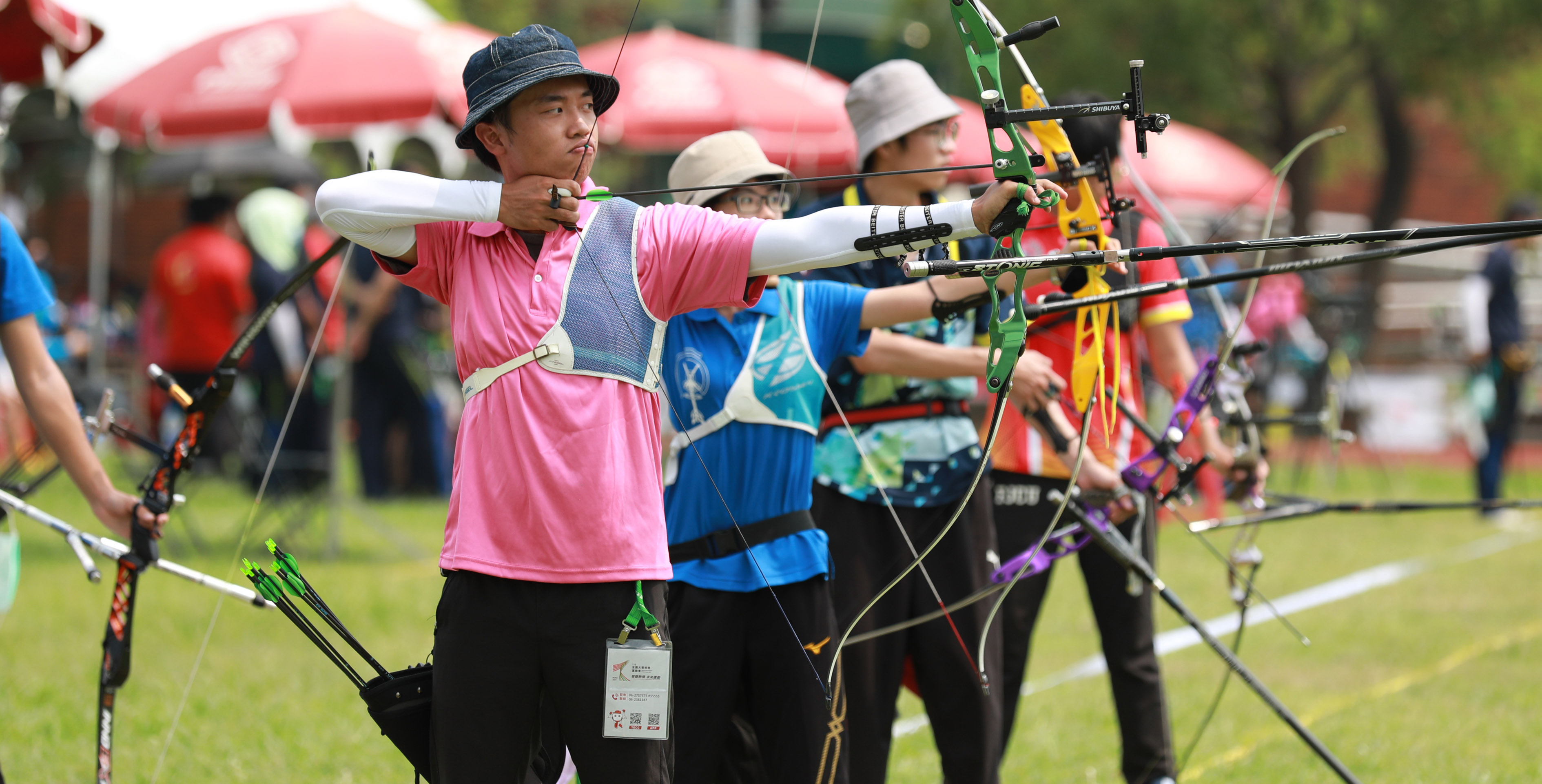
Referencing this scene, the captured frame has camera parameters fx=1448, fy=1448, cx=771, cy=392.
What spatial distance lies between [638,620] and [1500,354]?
947 centimetres

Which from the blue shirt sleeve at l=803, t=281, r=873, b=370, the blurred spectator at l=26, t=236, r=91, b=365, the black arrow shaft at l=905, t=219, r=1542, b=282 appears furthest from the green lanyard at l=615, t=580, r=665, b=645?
the blurred spectator at l=26, t=236, r=91, b=365

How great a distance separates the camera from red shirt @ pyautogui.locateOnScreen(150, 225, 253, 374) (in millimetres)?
8570

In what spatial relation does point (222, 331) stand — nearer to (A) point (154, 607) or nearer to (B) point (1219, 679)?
(A) point (154, 607)

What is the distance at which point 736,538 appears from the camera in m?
3.02

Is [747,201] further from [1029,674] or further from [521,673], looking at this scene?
[1029,674]

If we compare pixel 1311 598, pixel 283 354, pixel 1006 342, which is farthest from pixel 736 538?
pixel 283 354

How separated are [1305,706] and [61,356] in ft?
27.3

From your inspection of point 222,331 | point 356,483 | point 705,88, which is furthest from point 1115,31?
point 222,331

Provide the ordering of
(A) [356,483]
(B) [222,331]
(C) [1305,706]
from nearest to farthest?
1. (C) [1305,706]
2. (B) [222,331]
3. (A) [356,483]

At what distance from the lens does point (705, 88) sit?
9297mm

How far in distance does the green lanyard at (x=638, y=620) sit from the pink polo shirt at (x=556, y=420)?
0.04 meters

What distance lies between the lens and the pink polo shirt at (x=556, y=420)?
230 cm

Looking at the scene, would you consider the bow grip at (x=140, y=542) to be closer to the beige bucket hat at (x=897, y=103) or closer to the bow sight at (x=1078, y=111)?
the beige bucket hat at (x=897, y=103)

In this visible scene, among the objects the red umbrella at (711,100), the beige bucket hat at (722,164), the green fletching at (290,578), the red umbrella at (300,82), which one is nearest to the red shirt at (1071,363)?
the beige bucket hat at (722,164)
